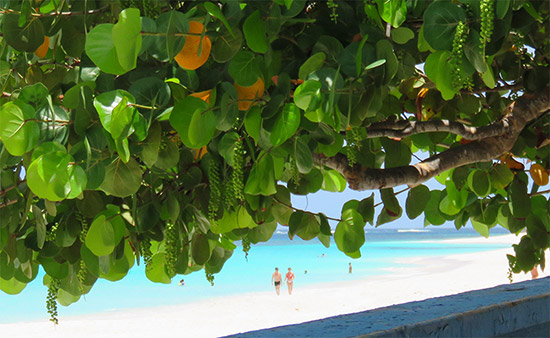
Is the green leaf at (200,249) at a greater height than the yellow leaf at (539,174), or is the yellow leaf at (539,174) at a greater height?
the yellow leaf at (539,174)

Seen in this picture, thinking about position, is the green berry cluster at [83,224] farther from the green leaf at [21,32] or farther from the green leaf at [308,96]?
the green leaf at [308,96]

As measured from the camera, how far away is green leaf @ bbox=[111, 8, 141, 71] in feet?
2.66

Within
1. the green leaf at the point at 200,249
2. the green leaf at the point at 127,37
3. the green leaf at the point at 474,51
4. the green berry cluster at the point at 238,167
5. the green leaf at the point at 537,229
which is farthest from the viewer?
the green leaf at the point at 537,229

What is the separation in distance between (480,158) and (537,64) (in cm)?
35

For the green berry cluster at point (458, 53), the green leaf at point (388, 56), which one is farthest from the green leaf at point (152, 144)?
the green berry cluster at point (458, 53)

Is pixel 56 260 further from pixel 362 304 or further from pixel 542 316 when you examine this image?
pixel 362 304

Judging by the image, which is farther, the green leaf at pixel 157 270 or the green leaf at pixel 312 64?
the green leaf at pixel 157 270

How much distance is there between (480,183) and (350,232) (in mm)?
649

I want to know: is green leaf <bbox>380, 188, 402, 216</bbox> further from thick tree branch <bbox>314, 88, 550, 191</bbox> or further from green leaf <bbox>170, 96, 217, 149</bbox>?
green leaf <bbox>170, 96, 217, 149</bbox>

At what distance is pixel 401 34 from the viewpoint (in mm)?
1065

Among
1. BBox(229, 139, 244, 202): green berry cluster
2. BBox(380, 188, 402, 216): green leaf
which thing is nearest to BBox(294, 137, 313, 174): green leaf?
BBox(229, 139, 244, 202): green berry cluster

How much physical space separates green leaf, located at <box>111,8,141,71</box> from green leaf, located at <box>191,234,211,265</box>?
0.82m

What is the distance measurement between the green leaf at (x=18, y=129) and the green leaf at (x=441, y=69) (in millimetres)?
652

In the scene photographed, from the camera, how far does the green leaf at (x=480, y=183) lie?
1881mm
